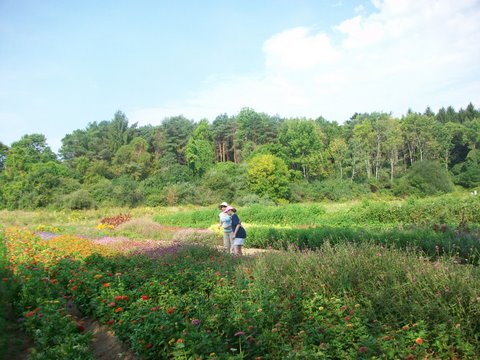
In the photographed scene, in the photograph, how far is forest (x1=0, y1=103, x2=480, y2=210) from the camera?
42188 millimetres

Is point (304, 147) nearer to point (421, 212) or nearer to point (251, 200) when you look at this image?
point (251, 200)

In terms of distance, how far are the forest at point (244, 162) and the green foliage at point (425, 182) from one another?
0.40ft

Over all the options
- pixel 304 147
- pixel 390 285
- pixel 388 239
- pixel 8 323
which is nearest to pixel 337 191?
pixel 304 147

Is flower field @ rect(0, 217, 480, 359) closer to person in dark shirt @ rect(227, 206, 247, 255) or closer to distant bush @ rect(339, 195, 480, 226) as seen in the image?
person in dark shirt @ rect(227, 206, 247, 255)

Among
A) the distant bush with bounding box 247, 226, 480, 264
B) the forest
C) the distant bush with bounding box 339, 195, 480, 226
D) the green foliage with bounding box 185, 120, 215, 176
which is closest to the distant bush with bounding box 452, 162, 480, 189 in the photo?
the forest

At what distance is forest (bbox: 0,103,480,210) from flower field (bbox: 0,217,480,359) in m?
33.2

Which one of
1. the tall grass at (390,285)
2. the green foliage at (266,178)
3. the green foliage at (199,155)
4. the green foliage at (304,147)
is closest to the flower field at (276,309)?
the tall grass at (390,285)

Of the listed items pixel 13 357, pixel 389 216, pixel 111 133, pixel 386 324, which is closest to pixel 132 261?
pixel 13 357

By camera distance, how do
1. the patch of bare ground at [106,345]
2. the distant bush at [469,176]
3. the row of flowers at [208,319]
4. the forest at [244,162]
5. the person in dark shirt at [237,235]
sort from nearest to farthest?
1. the row of flowers at [208,319]
2. the patch of bare ground at [106,345]
3. the person in dark shirt at [237,235]
4. the forest at [244,162]
5. the distant bush at [469,176]

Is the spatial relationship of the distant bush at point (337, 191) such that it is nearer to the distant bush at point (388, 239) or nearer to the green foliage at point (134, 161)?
the green foliage at point (134, 161)

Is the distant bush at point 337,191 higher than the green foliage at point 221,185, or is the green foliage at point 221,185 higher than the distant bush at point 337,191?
the green foliage at point 221,185

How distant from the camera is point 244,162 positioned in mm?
52281

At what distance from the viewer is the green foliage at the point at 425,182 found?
146 feet

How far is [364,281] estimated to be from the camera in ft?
16.5
